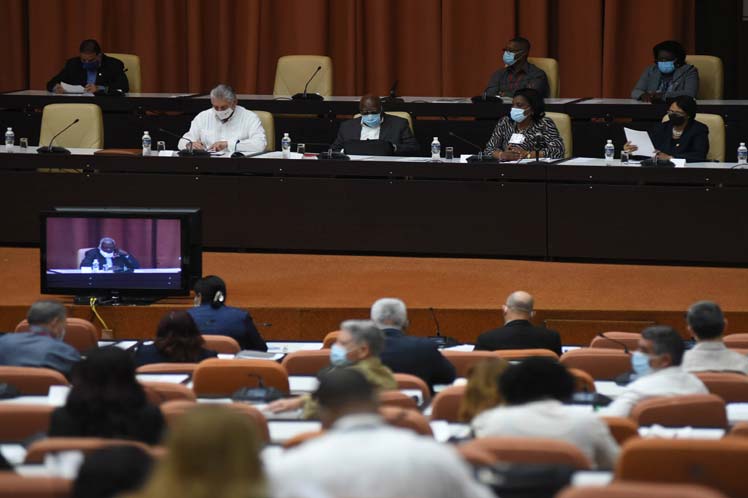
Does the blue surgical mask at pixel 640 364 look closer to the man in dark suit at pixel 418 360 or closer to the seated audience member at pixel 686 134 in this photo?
the man in dark suit at pixel 418 360

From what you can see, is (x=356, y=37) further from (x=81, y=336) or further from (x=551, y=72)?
(x=81, y=336)

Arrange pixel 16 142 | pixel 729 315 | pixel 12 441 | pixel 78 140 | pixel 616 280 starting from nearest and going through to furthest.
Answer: pixel 12 441
pixel 729 315
pixel 616 280
pixel 78 140
pixel 16 142

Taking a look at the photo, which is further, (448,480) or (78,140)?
(78,140)

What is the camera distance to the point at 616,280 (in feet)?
28.7

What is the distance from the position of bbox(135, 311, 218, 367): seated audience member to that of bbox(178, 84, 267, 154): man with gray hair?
4434 millimetres

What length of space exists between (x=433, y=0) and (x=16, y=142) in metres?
4.11

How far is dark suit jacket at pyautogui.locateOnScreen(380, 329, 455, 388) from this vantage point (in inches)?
221

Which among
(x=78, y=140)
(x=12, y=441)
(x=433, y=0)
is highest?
(x=433, y=0)

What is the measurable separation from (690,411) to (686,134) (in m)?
5.65

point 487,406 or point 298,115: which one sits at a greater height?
point 298,115

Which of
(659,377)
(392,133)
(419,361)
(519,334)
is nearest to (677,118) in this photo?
(392,133)

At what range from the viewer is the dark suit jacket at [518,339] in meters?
6.38

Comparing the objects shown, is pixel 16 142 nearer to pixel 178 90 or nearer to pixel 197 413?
pixel 178 90

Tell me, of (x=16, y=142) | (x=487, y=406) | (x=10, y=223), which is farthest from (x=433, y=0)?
(x=487, y=406)
